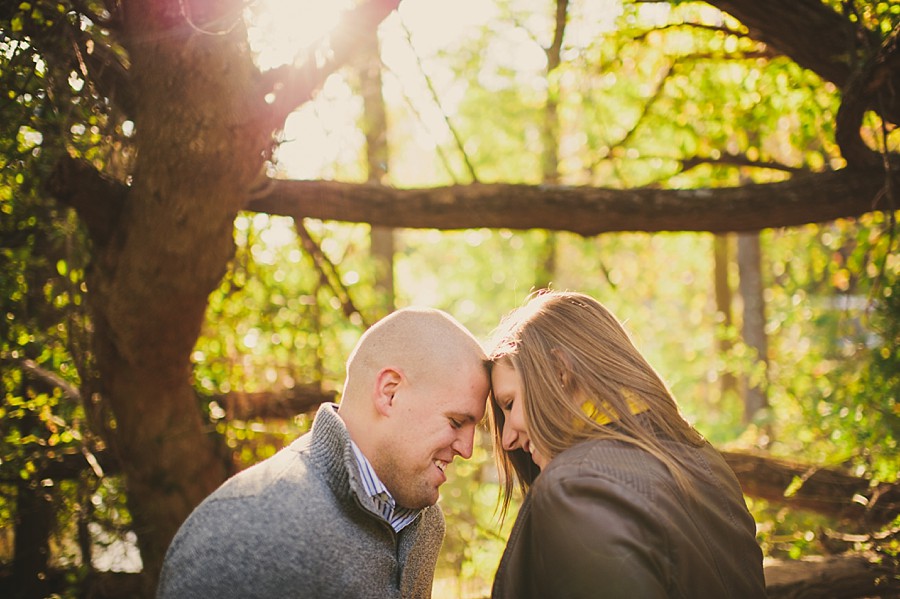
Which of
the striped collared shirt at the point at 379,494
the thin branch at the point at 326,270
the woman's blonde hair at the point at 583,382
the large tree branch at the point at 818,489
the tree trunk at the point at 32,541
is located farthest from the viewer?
the thin branch at the point at 326,270

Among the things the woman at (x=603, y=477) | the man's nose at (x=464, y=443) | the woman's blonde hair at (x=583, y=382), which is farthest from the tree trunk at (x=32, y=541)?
the woman's blonde hair at (x=583, y=382)

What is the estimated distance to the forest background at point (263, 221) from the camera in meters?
3.33

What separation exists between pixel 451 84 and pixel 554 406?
8431mm

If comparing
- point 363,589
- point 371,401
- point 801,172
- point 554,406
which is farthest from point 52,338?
point 801,172

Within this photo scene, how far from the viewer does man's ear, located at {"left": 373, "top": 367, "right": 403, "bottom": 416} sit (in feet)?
8.18

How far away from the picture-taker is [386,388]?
2.52 m

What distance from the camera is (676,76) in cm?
591

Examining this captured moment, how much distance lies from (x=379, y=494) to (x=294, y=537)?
0.37 meters

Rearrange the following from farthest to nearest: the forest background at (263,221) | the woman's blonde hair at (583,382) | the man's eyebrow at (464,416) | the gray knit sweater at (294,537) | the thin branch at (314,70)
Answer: the thin branch at (314,70) < the forest background at (263,221) < the man's eyebrow at (464,416) < the woman's blonde hair at (583,382) < the gray knit sweater at (294,537)

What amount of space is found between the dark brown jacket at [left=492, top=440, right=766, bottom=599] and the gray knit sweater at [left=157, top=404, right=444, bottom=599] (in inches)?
17.6

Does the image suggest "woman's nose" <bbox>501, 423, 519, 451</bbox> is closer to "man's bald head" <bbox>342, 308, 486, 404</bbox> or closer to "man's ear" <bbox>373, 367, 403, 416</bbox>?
"man's bald head" <bbox>342, 308, 486, 404</bbox>

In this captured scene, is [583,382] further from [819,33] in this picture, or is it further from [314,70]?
[819,33]

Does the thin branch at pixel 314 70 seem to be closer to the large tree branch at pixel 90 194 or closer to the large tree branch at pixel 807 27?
the large tree branch at pixel 90 194

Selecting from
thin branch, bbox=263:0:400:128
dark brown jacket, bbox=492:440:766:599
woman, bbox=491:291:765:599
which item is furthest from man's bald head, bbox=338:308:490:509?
thin branch, bbox=263:0:400:128
